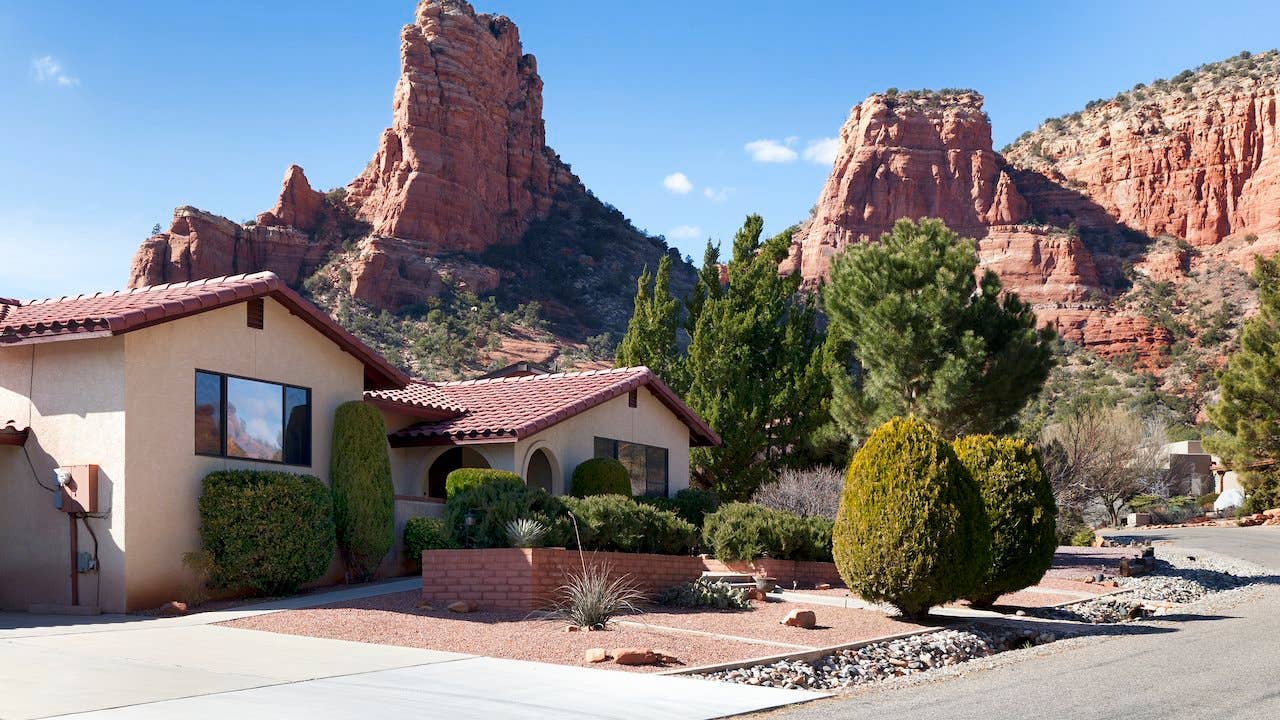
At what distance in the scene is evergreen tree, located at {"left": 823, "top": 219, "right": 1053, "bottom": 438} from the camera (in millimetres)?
29750

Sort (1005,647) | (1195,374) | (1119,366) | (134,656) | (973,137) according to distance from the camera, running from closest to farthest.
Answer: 1. (134,656)
2. (1005,647)
3. (1195,374)
4. (1119,366)
5. (973,137)

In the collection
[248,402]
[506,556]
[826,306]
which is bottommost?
[506,556]

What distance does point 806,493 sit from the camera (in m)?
29.9

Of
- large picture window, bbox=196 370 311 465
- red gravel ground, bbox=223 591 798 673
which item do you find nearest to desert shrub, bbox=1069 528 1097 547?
large picture window, bbox=196 370 311 465

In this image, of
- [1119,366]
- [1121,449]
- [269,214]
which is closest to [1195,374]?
[1119,366]

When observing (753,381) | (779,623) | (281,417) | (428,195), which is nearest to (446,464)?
(281,417)

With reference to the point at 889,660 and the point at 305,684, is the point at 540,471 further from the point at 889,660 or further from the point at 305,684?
the point at 305,684

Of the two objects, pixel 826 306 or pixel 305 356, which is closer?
pixel 305 356

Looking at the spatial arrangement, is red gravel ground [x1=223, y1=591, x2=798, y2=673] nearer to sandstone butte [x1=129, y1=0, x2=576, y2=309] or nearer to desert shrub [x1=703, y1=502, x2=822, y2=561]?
desert shrub [x1=703, y1=502, x2=822, y2=561]

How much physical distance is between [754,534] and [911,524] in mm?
5393

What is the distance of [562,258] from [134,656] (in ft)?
242

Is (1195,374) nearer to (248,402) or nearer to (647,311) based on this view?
(647,311)

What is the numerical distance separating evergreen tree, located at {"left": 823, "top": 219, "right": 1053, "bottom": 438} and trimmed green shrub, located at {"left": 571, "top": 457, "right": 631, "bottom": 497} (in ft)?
27.6

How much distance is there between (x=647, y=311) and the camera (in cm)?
3788
